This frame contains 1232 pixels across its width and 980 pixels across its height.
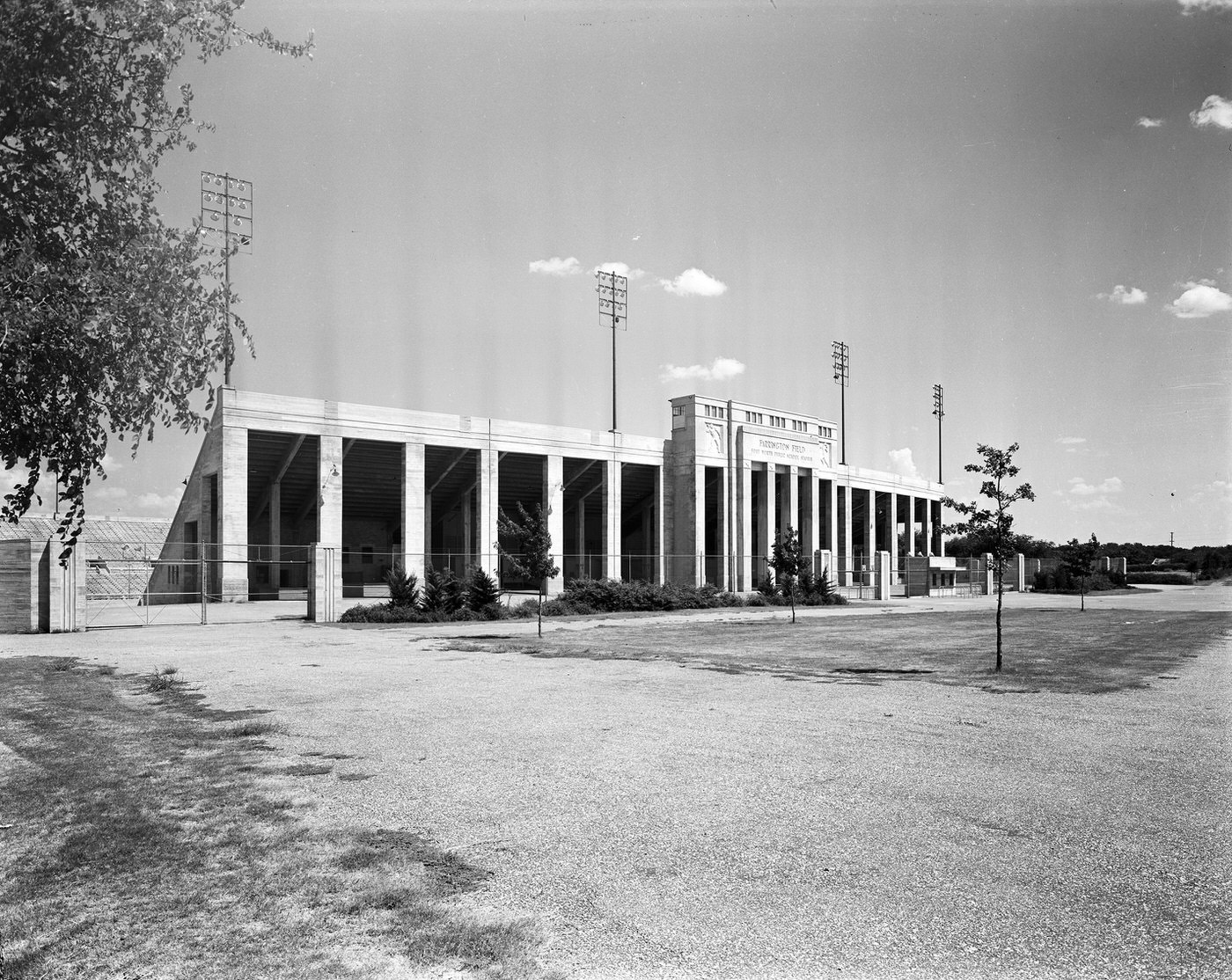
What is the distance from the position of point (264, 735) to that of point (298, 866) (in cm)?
488

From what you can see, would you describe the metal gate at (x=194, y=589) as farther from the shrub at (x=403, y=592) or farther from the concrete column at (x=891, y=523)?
the concrete column at (x=891, y=523)

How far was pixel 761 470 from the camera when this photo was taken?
6056 centimetres

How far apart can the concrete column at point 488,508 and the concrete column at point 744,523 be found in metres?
17.1

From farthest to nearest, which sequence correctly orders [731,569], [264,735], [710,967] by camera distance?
[731,569] → [264,735] → [710,967]

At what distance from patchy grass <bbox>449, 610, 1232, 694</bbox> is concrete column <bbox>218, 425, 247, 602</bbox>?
62.5ft

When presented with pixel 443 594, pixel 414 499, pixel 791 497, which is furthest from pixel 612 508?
pixel 443 594

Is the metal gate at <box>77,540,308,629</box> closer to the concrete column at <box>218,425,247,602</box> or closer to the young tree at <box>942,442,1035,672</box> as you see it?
the concrete column at <box>218,425,247,602</box>

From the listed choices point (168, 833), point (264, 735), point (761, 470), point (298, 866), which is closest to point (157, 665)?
point (264, 735)

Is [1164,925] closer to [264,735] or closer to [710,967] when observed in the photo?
[710,967]

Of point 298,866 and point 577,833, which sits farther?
point 577,833

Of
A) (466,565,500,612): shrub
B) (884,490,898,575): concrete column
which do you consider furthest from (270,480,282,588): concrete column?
(884,490,898,575): concrete column

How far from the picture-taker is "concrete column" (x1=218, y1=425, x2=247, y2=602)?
128 ft

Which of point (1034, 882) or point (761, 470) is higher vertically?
point (761, 470)

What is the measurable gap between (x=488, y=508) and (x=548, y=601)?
10.1m
